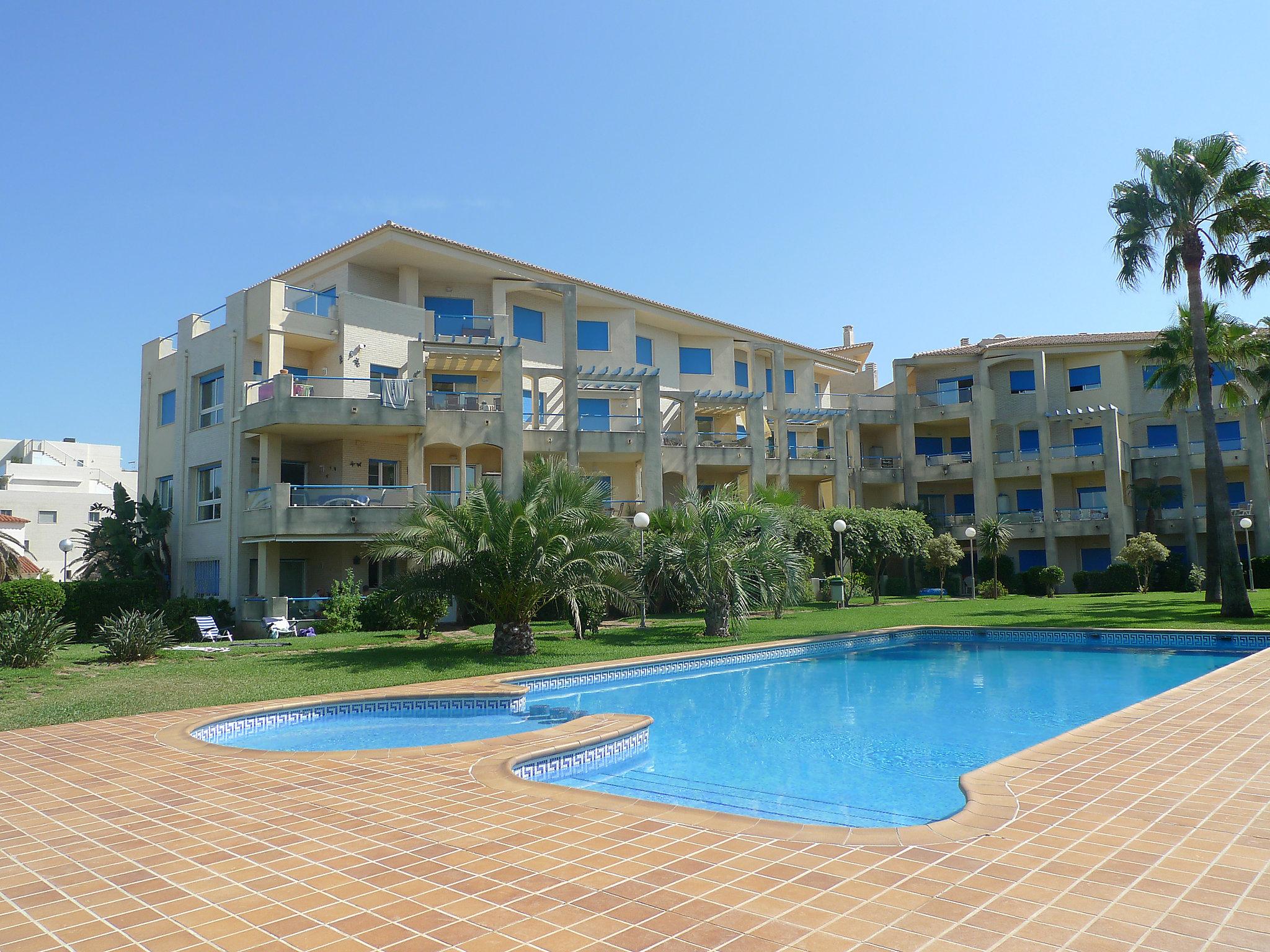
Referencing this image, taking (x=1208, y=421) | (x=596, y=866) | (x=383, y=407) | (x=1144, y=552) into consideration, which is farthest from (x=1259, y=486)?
(x=596, y=866)

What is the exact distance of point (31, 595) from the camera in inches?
942

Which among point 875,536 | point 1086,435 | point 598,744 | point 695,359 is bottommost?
point 598,744

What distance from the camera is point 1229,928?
12.7ft

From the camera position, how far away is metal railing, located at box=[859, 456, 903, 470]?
144 ft

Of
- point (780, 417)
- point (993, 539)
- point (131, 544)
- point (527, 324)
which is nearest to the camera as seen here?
point (131, 544)

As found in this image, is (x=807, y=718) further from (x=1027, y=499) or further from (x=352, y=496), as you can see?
(x=1027, y=499)

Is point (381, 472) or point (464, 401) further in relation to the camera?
point (381, 472)

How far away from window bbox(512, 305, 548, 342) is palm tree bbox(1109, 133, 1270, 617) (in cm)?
1922

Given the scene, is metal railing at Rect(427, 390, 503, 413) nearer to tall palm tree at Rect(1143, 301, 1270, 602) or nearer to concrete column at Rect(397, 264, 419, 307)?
concrete column at Rect(397, 264, 419, 307)

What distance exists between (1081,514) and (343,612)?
32928mm

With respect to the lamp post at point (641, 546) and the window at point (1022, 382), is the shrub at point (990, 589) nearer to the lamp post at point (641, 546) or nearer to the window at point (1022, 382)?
the window at point (1022, 382)

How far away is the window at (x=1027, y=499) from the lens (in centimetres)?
4356

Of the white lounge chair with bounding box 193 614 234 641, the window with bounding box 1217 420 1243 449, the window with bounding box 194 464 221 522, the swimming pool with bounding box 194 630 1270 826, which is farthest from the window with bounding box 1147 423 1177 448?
the white lounge chair with bounding box 193 614 234 641

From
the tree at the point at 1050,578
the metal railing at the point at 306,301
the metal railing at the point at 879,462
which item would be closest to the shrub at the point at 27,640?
the metal railing at the point at 306,301
